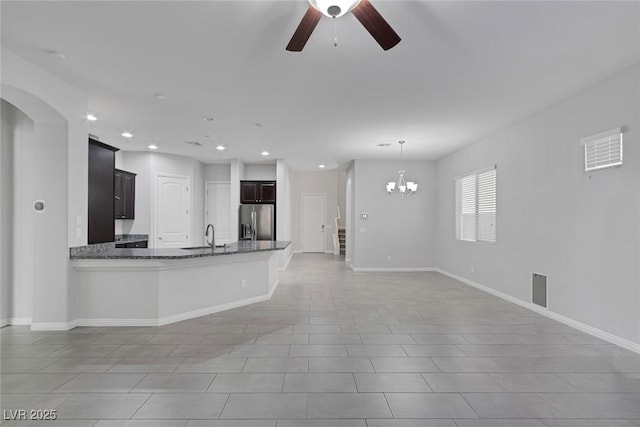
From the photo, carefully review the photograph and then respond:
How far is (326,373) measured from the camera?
8.95 ft

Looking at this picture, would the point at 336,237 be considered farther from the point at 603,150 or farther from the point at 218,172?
the point at 603,150

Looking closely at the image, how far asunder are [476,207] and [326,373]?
495 centimetres

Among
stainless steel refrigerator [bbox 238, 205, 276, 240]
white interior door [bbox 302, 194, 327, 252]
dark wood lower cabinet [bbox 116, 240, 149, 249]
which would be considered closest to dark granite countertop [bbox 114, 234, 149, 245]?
dark wood lower cabinet [bbox 116, 240, 149, 249]

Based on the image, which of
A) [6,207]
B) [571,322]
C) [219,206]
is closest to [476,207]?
[571,322]

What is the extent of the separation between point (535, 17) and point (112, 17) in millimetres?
3204

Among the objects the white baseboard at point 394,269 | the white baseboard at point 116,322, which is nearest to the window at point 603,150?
the white baseboard at point 394,269

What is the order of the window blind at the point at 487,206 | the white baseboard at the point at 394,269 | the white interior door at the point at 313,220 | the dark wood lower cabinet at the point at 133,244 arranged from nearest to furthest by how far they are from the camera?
the window blind at the point at 487,206 < the dark wood lower cabinet at the point at 133,244 < the white baseboard at the point at 394,269 < the white interior door at the point at 313,220

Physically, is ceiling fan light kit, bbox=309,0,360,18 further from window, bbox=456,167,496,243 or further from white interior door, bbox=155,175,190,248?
white interior door, bbox=155,175,190,248

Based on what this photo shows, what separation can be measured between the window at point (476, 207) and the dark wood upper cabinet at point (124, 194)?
22.7 feet

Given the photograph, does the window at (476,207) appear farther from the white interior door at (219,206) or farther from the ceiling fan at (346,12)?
the white interior door at (219,206)

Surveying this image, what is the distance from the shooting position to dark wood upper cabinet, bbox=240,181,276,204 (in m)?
8.75

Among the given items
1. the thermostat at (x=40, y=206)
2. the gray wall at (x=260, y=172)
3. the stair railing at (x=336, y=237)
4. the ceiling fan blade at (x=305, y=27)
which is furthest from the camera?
the stair railing at (x=336, y=237)

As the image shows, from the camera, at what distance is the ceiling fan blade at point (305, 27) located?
208 cm

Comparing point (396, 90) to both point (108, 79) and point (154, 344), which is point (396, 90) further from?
point (154, 344)
